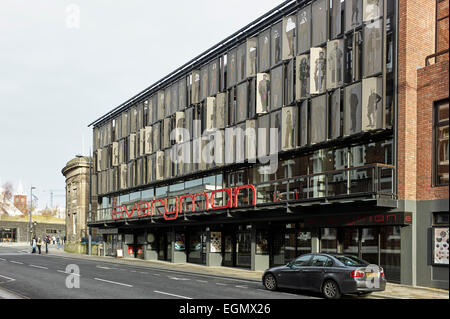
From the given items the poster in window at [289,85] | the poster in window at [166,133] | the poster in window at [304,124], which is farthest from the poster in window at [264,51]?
the poster in window at [166,133]

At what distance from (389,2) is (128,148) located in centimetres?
2868

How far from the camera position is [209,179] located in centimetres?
3544

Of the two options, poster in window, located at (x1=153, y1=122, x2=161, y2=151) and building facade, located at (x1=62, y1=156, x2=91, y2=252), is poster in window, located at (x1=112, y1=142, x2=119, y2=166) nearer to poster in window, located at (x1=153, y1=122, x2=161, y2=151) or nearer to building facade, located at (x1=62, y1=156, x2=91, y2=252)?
poster in window, located at (x1=153, y1=122, x2=161, y2=151)

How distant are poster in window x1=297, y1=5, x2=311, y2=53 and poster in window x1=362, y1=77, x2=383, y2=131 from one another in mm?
4945

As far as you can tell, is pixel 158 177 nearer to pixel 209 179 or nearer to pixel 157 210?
pixel 157 210

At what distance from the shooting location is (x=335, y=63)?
24.8 m

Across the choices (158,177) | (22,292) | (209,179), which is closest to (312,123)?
(209,179)

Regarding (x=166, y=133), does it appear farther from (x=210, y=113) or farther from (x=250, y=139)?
(x=250, y=139)

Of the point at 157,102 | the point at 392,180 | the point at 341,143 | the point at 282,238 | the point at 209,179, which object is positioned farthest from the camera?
the point at 157,102

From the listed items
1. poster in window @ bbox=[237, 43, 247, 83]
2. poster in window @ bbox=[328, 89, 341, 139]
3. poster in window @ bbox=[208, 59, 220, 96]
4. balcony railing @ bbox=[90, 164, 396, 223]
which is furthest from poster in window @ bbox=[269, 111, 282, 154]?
poster in window @ bbox=[208, 59, 220, 96]

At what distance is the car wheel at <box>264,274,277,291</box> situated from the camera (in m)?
18.7

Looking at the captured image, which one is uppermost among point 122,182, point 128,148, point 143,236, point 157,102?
point 157,102

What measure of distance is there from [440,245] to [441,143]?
3.97 meters

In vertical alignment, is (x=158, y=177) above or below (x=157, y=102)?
below
